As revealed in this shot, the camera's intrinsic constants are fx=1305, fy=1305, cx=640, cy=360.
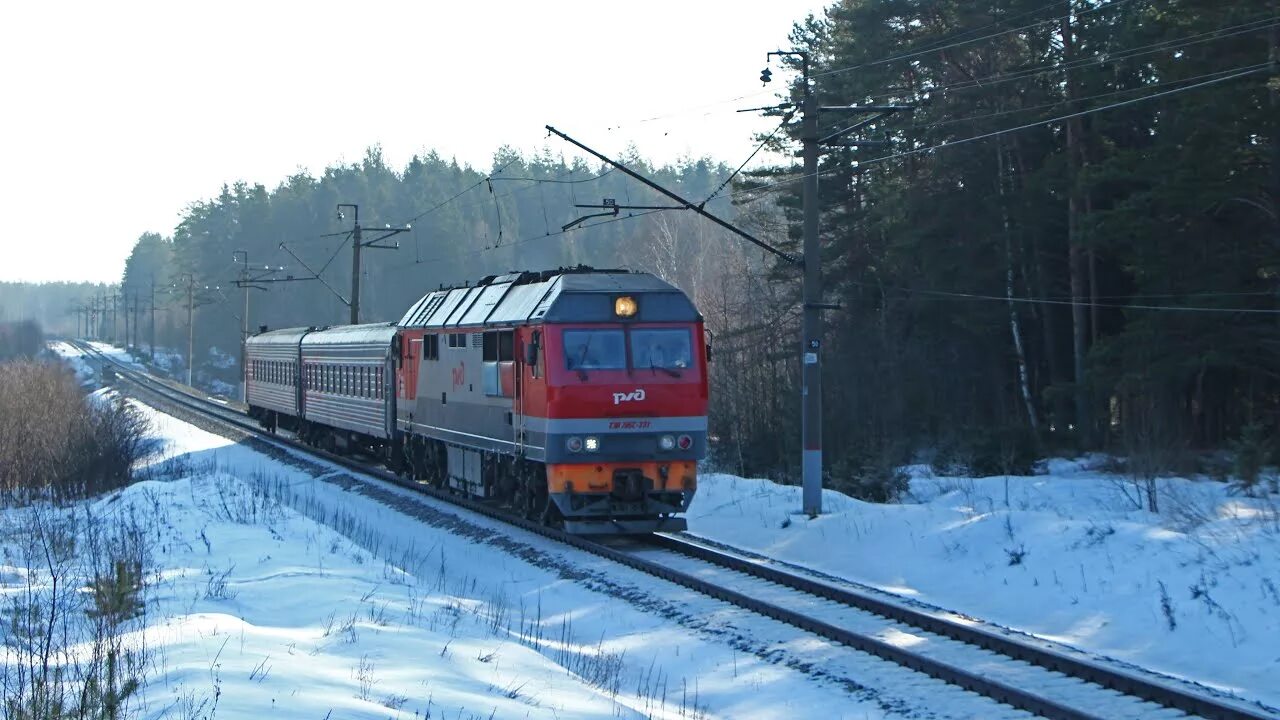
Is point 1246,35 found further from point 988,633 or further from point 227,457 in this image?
point 227,457

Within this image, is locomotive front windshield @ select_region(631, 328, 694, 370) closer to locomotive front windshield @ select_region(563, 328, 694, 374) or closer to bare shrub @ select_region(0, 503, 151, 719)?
locomotive front windshield @ select_region(563, 328, 694, 374)

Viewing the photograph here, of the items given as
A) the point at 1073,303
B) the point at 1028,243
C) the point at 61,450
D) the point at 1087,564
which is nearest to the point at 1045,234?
the point at 1028,243

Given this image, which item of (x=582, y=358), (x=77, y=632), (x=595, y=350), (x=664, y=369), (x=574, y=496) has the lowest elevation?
(x=77, y=632)

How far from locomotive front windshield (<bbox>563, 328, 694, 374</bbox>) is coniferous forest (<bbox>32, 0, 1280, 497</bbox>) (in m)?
2.45

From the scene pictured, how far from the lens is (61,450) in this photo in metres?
30.8

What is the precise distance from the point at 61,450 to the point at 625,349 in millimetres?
19079

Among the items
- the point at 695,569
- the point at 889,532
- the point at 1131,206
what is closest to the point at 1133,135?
the point at 1131,206

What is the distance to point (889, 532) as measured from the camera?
17188 millimetres

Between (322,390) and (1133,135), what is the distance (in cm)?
2222

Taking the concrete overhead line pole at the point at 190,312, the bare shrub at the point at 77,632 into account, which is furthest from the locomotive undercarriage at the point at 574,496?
→ the concrete overhead line pole at the point at 190,312

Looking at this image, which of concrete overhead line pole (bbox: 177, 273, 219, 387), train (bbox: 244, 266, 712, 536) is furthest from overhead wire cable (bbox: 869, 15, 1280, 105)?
concrete overhead line pole (bbox: 177, 273, 219, 387)

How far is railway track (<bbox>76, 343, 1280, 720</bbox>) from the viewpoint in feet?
29.4

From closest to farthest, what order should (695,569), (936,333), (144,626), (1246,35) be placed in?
(144,626) < (695,569) < (1246,35) < (936,333)

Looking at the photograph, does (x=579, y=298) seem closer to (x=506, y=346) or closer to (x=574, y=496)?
(x=506, y=346)
